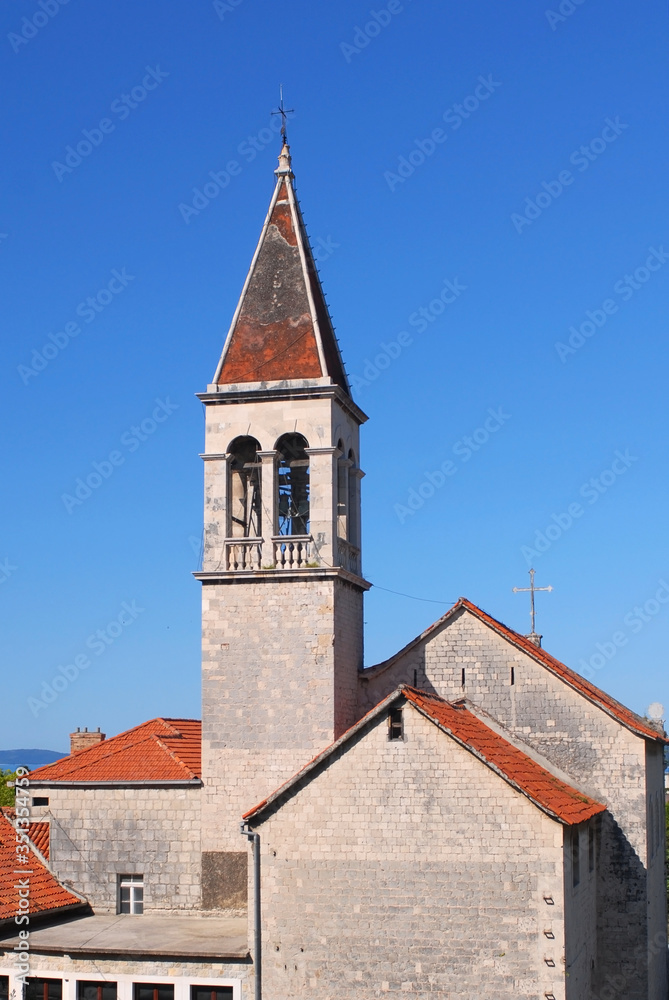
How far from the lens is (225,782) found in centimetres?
2658

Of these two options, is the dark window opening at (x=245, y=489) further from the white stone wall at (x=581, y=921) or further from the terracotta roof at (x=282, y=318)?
the white stone wall at (x=581, y=921)

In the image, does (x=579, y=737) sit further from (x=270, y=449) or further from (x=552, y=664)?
(x=270, y=449)

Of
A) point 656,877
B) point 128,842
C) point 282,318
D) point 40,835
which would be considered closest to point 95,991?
point 128,842

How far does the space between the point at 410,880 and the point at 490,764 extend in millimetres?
A: 2822

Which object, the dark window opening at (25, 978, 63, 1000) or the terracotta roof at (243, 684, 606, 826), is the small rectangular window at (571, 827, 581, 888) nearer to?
the terracotta roof at (243, 684, 606, 826)

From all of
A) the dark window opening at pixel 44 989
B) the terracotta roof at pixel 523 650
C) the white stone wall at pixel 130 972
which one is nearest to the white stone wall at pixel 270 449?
the terracotta roof at pixel 523 650

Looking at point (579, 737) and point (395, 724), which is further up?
point (395, 724)

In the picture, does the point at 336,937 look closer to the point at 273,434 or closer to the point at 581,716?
the point at 581,716

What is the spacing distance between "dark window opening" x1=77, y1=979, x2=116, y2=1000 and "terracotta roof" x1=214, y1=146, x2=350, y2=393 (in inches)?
547

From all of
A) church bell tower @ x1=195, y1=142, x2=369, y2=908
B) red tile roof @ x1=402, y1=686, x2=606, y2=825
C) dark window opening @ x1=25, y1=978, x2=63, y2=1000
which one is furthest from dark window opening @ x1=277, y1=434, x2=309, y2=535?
dark window opening @ x1=25, y1=978, x2=63, y2=1000

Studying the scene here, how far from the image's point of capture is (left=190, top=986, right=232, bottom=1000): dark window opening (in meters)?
23.2

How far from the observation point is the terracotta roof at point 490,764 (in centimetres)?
2223

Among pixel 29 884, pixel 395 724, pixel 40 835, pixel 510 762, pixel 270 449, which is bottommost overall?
pixel 29 884

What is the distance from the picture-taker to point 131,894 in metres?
27.3
